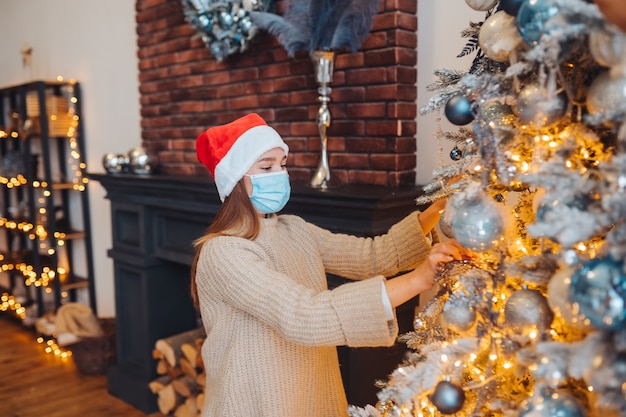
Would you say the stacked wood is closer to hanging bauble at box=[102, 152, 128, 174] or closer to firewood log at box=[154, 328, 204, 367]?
firewood log at box=[154, 328, 204, 367]

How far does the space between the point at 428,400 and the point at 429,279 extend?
24 cm

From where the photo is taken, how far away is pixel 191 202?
2662mm

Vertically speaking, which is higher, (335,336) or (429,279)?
(429,279)

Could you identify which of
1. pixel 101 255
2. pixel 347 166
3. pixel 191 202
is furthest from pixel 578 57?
pixel 101 255

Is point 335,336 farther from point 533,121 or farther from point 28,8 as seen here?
point 28,8

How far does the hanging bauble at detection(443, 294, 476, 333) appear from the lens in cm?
100

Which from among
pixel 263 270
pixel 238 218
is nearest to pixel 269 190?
pixel 238 218

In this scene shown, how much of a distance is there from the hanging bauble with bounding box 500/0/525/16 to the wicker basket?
3.30 metres

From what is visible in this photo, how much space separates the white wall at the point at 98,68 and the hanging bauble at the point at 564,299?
10.3ft

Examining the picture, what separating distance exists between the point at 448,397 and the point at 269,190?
77 centimetres

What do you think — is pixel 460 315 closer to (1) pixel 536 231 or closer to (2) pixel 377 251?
(1) pixel 536 231

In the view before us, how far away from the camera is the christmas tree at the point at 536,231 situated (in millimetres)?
746

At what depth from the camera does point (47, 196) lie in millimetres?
4055

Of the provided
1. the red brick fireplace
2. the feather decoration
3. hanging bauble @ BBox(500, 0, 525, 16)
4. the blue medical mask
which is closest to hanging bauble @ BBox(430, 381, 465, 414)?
hanging bauble @ BBox(500, 0, 525, 16)
